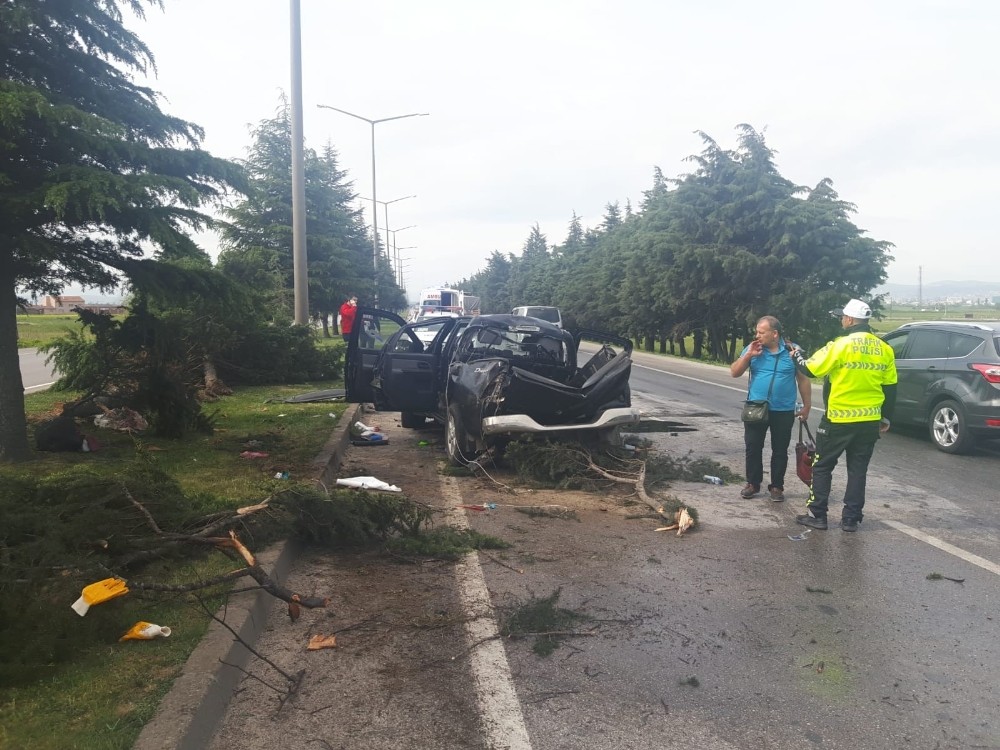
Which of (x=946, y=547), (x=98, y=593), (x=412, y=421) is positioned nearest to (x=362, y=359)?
(x=412, y=421)

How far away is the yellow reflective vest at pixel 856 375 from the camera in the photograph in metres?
6.22

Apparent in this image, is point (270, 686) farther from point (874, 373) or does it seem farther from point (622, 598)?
point (874, 373)

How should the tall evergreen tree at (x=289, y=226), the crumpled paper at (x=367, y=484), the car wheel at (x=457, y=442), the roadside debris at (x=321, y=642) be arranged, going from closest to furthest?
the roadside debris at (x=321, y=642), the crumpled paper at (x=367, y=484), the car wheel at (x=457, y=442), the tall evergreen tree at (x=289, y=226)

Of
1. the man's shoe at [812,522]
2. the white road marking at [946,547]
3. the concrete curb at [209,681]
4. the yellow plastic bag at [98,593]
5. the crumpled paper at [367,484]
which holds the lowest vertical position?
the white road marking at [946,547]

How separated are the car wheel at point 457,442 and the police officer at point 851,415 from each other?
11.1 ft

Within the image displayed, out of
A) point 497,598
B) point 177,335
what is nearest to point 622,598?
point 497,598

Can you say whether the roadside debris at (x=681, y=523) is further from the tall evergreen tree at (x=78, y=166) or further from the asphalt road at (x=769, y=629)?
the tall evergreen tree at (x=78, y=166)

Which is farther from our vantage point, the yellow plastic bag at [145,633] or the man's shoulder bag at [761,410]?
the man's shoulder bag at [761,410]

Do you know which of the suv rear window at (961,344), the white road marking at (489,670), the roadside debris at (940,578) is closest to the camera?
the white road marking at (489,670)

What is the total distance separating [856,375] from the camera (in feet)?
20.4

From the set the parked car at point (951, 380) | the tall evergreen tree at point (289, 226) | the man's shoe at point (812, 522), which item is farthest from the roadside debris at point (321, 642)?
the tall evergreen tree at point (289, 226)

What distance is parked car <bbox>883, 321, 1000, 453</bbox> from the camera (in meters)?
9.28

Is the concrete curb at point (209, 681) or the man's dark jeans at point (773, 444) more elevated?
the man's dark jeans at point (773, 444)

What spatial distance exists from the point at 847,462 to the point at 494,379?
3288 mm
